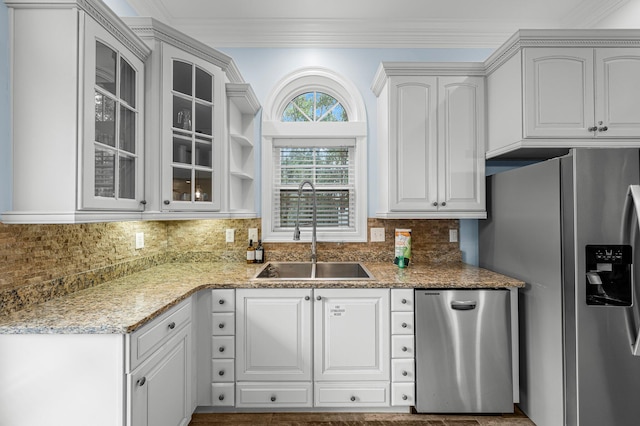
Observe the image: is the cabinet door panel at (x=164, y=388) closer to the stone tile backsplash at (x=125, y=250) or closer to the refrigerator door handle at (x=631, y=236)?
the stone tile backsplash at (x=125, y=250)

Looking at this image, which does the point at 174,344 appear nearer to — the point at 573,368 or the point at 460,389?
the point at 460,389

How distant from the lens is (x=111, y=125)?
1557mm

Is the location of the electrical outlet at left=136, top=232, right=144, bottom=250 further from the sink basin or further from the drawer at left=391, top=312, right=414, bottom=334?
the drawer at left=391, top=312, right=414, bottom=334

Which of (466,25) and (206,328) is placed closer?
(206,328)

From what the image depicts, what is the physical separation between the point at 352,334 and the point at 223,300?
822 mm

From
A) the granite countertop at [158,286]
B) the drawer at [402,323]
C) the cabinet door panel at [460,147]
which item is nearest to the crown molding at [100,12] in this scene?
the granite countertop at [158,286]

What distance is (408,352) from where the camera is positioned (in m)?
2.06

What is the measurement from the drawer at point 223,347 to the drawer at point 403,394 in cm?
102

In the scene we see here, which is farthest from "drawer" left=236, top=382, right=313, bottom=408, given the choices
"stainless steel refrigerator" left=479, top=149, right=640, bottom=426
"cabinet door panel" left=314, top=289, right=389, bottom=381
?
"stainless steel refrigerator" left=479, top=149, right=640, bottom=426

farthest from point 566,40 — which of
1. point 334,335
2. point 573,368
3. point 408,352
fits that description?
point 334,335

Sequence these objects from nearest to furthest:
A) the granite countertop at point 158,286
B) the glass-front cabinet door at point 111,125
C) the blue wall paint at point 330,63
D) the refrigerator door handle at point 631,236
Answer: the granite countertop at point 158,286
the glass-front cabinet door at point 111,125
the refrigerator door handle at point 631,236
the blue wall paint at point 330,63

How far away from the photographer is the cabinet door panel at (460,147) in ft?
7.69

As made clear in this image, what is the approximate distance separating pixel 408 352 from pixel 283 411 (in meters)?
0.88

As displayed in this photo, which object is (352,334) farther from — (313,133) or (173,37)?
(173,37)
